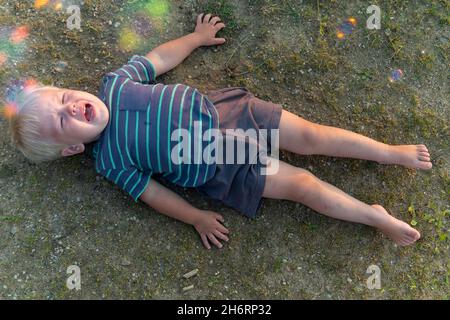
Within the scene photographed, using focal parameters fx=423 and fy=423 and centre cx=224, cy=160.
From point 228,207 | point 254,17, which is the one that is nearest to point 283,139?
point 228,207

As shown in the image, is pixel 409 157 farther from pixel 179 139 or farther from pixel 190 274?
pixel 190 274

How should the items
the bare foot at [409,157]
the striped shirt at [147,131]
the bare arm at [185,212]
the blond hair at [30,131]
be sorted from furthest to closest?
the bare foot at [409,157]
the bare arm at [185,212]
the striped shirt at [147,131]
the blond hair at [30,131]

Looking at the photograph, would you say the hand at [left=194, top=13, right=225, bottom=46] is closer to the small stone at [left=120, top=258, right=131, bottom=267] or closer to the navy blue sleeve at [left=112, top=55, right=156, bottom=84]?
the navy blue sleeve at [left=112, top=55, right=156, bottom=84]

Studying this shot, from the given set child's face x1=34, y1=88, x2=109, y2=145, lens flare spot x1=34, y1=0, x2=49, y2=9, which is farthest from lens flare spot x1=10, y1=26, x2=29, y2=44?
child's face x1=34, y1=88, x2=109, y2=145

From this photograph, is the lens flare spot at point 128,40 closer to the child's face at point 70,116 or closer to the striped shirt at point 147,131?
the striped shirt at point 147,131

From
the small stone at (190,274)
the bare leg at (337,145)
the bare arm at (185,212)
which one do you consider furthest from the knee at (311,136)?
the small stone at (190,274)

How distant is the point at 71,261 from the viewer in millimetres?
2621

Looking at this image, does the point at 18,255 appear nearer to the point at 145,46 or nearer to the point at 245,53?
the point at 145,46

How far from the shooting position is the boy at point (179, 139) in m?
2.36

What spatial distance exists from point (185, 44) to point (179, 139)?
0.76 meters

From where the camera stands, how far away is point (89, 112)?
7.86ft

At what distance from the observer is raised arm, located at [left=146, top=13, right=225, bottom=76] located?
2.77m

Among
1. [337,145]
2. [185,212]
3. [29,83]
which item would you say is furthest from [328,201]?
[29,83]

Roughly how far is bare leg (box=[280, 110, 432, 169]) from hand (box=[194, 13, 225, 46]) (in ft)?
2.37
